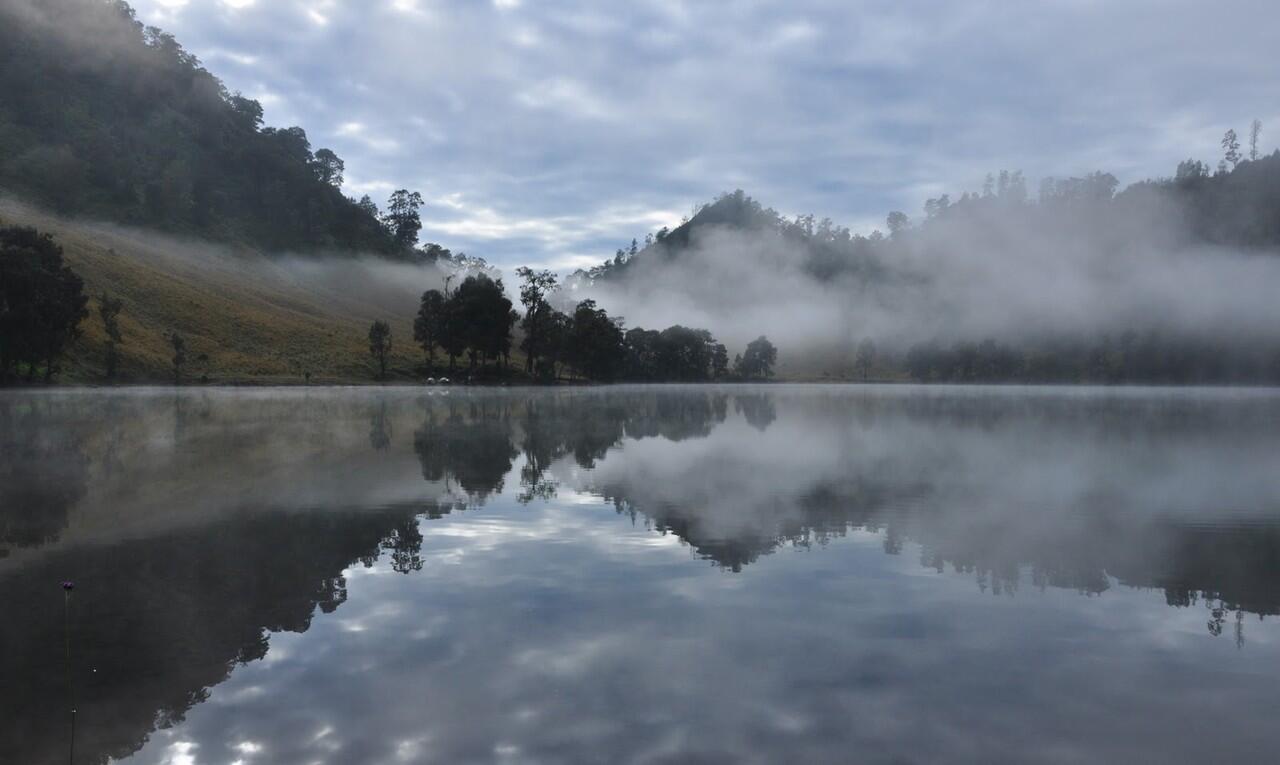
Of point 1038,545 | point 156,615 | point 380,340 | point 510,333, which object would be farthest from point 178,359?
point 1038,545

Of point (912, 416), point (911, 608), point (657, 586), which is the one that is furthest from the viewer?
point (912, 416)

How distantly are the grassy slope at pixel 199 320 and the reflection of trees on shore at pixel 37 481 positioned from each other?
211 ft

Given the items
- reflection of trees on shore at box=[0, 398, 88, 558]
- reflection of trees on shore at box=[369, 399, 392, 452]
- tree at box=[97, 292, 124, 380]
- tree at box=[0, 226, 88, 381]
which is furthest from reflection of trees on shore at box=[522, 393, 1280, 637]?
tree at box=[97, 292, 124, 380]

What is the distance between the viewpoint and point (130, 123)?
199125 millimetres

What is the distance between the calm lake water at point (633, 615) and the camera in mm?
6773

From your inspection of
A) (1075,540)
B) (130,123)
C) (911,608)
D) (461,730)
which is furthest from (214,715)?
(130,123)

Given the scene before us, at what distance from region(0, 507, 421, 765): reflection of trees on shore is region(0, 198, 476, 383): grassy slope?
86.5m

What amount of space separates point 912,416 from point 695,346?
462 ft

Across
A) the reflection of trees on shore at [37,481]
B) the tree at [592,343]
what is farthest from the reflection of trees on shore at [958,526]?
the tree at [592,343]

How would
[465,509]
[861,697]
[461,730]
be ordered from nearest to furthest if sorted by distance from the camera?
[461,730]
[861,697]
[465,509]

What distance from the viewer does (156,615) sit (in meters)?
9.73

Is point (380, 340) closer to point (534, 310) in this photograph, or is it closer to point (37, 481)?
point (534, 310)

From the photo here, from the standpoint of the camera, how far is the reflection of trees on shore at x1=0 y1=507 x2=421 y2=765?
6965 millimetres

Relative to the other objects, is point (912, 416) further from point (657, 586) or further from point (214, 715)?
point (214, 715)
